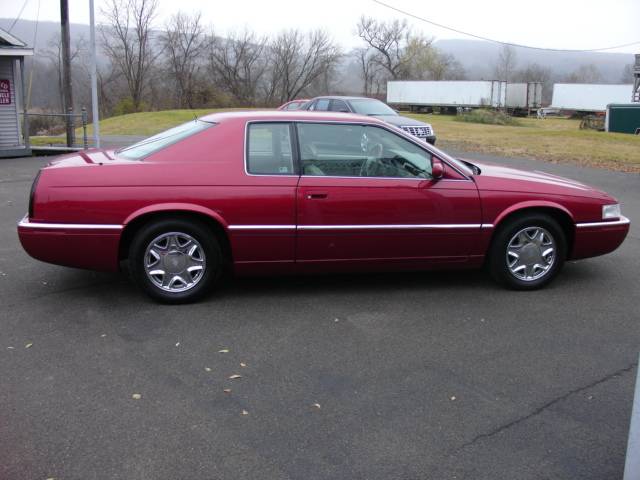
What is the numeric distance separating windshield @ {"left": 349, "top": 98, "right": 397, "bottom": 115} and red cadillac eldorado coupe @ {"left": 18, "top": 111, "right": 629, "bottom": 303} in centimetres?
1155

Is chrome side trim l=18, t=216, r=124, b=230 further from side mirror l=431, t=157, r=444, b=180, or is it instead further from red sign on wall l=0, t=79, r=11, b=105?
red sign on wall l=0, t=79, r=11, b=105

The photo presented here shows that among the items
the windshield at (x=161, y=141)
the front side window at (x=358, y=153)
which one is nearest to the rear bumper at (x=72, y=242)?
the windshield at (x=161, y=141)

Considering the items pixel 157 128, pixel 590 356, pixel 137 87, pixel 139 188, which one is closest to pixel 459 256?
pixel 590 356

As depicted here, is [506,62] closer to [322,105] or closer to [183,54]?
[183,54]

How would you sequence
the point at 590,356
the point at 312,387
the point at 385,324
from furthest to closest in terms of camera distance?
the point at 385,324
the point at 590,356
the point at 312,387

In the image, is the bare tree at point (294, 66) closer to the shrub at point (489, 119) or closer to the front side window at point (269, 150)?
the shrub at point (489, 119)

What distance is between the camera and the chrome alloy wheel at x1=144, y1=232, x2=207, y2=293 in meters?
5.14

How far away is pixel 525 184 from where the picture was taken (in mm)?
5715

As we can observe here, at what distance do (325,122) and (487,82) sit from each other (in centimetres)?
5149

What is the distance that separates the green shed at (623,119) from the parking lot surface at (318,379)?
99.8 ft

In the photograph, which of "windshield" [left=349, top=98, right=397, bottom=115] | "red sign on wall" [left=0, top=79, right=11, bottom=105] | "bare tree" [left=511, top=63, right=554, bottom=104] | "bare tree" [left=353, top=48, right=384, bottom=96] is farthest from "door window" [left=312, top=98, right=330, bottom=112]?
"bare tree" [left=353, top=48, right=384, bottom=96]

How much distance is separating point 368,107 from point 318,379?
14.1 m

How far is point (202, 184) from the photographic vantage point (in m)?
5.12

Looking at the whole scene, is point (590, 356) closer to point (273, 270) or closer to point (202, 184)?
point (273, 270)
